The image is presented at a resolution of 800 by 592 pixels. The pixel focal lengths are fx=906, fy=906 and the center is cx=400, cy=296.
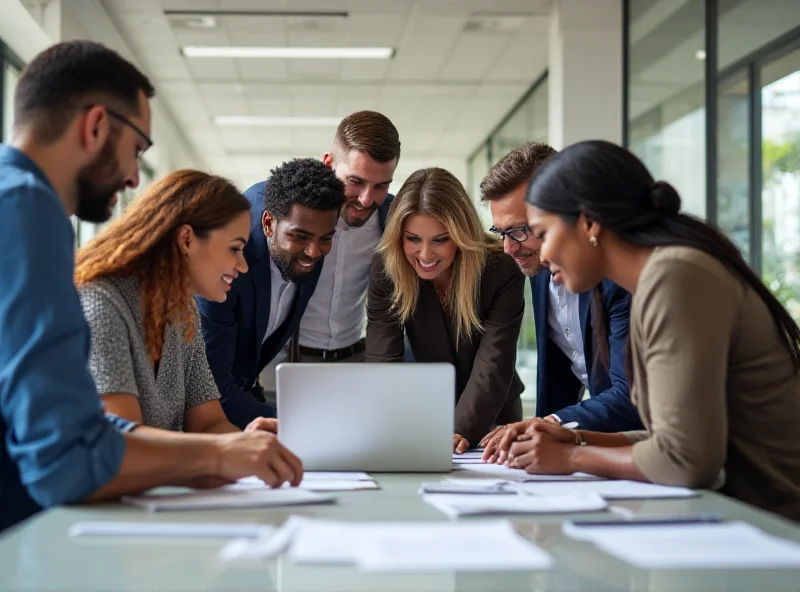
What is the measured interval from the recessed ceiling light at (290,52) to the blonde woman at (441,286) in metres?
5.03

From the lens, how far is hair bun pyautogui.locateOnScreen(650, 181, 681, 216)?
1.71m

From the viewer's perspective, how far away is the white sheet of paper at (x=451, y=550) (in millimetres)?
1011

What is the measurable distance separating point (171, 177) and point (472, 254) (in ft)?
3.46

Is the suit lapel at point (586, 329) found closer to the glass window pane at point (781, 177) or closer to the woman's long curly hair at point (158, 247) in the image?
the woman's long curly hair at point (158, 247)

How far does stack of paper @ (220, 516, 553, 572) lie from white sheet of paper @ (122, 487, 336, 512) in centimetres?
16

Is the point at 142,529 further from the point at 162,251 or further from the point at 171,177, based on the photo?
the point at 171,177

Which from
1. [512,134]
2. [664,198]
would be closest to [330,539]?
[664,198]

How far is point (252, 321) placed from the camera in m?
2.89

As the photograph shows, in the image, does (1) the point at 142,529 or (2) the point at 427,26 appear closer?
(1) the point at 142,529

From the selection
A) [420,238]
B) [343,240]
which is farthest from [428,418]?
[343,240]

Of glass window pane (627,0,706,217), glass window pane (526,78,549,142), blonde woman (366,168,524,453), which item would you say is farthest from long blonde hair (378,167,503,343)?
glass window pane (526,78,549,142)

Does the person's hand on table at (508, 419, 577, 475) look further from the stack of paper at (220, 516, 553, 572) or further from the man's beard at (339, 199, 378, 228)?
the man's beard at (339, 199, 378, 228)

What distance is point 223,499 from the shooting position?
1417 mm

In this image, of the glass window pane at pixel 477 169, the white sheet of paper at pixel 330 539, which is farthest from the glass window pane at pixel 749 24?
the glass window pane at pixel 477 169
